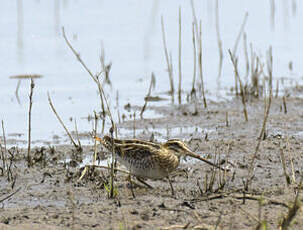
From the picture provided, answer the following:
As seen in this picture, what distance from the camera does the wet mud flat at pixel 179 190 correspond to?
5195 millimetres

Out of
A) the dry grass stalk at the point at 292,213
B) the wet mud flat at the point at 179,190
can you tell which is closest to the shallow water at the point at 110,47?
the wet mud flat at the point at 179,190

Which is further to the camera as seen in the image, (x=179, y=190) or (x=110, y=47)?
(x=110, y=47)

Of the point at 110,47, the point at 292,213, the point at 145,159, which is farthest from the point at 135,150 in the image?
the point at 110,47

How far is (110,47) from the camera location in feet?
43.3

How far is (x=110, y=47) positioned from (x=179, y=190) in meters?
7.47

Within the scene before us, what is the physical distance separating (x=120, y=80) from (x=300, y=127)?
3894 mm

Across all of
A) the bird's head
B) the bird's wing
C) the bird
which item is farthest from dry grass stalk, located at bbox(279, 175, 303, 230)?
the bird's head

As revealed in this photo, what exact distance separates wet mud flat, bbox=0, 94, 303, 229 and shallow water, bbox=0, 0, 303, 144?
165 centimetres

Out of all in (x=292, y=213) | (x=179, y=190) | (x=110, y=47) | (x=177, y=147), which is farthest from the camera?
(x=110, y=47)

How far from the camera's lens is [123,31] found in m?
14.6

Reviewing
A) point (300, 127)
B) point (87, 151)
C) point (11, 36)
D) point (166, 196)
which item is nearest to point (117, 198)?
point (166, 196)

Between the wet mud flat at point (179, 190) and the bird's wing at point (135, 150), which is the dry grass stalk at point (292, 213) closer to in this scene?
the wet mud flat at point (179, 190)

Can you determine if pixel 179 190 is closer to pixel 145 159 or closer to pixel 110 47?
pixel 145 159

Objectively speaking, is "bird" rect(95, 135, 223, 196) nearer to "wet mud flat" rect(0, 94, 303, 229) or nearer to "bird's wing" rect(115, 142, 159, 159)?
"bird's wing" rect(115, 142, 159, 159)
